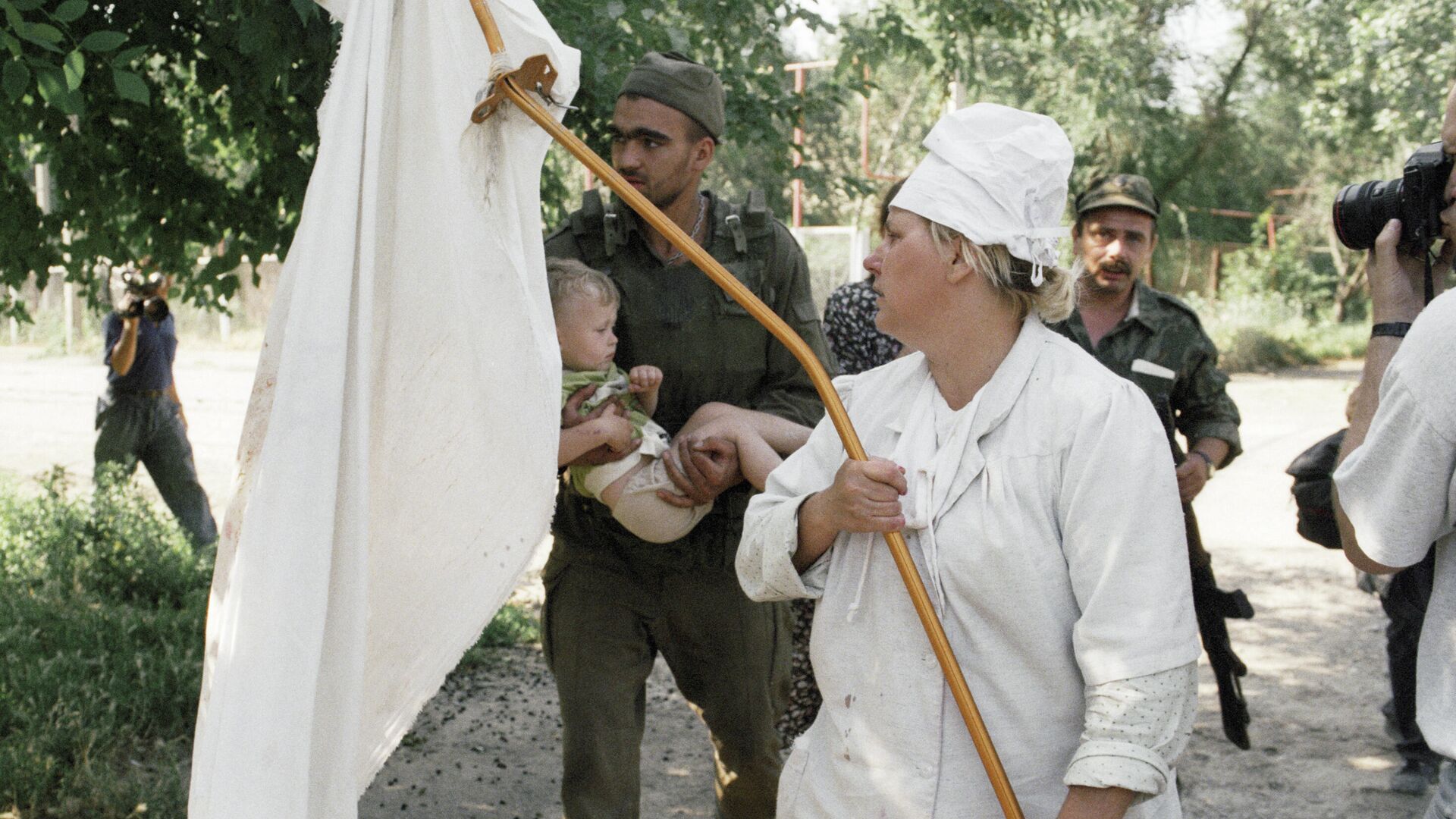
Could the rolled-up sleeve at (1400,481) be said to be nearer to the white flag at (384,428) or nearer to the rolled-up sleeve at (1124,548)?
the rolled-up sleeve at (1124,548)

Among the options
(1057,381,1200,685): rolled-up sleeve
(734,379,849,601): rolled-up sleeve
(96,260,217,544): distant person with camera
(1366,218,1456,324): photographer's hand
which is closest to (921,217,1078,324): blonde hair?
(1057,381,1200,685): rolled-up sleeve

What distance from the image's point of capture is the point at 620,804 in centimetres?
325

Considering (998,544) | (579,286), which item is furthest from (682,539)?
(998,544)

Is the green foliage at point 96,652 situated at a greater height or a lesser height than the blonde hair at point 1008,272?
lesser

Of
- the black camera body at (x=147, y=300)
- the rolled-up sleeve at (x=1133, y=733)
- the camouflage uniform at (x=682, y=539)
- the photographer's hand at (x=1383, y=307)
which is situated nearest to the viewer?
the rolled-up sleeve at (x=1133, y=733)

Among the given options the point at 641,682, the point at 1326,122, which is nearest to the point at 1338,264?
the point at 1326,122

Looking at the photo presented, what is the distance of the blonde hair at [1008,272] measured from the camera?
7.07 ft

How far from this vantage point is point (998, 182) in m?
2.11

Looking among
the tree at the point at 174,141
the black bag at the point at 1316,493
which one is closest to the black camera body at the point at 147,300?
the tree at the point at 174,141

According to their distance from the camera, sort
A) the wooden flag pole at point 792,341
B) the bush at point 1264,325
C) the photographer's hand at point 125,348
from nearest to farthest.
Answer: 1. the wooden flag pole at point 792,341
2. the photographer's hand at point 125,348
3. the bush at point 1264,325

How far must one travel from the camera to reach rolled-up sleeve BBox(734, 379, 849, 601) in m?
2.28

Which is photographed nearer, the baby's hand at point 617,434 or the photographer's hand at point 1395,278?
the photographer's hand at point 1395,278

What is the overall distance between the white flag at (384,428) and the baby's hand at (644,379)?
711mm

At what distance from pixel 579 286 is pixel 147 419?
204 inches
